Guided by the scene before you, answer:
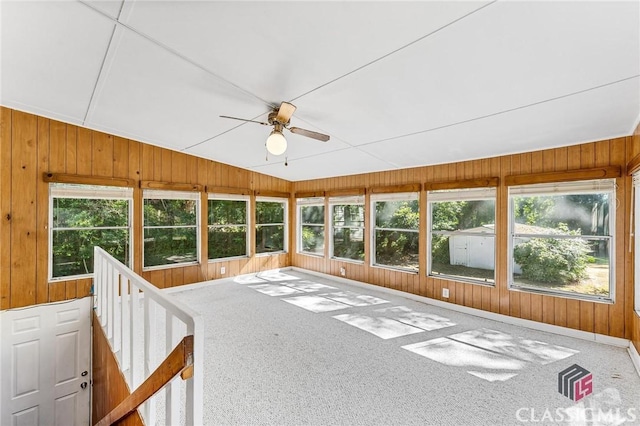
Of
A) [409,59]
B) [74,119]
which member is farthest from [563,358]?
[74,119]

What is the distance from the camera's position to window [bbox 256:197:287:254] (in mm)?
6746

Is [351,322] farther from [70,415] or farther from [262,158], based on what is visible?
[70,415]

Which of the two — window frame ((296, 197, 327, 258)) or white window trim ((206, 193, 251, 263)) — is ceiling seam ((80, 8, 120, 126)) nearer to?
white window trim ((206, 193, 251, 263))

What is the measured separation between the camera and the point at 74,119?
3990 millimetres

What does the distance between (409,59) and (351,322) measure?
3191mm

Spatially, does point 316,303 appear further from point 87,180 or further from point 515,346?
point 87,180

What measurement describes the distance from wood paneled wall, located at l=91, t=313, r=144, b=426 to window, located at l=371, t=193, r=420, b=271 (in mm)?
4258

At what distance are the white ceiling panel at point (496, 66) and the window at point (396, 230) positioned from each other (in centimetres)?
220

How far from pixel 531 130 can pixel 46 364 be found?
6.56 meters

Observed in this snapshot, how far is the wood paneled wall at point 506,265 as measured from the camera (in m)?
3.09

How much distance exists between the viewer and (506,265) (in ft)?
12.8

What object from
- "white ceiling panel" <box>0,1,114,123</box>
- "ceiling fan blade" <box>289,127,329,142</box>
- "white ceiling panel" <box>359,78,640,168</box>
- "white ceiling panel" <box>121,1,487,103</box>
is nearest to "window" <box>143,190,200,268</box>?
"white ceiling panel" <box>0,1,114,123</box>

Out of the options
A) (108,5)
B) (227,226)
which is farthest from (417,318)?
(108,5)

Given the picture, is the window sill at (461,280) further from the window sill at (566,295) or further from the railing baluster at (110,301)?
the railing baluster at (110,301)
